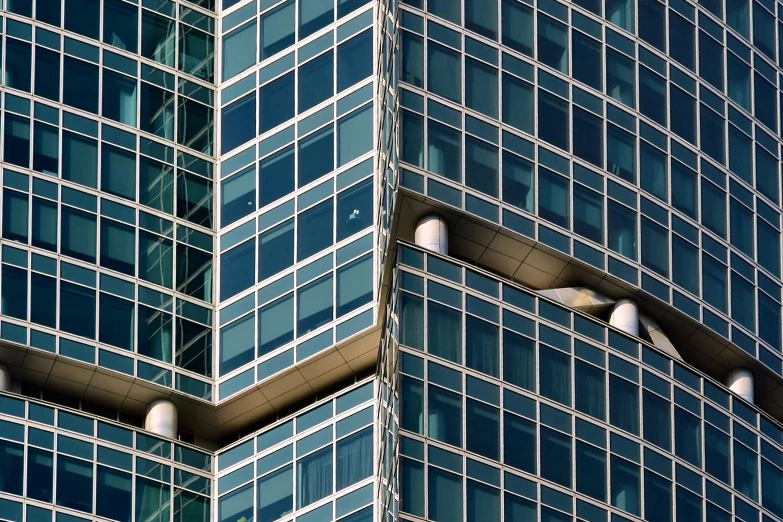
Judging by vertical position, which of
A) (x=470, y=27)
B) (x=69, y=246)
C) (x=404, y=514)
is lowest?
(x=404, y=514)

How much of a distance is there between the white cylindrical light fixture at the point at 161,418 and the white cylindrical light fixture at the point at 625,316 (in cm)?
1523

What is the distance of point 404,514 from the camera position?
263 feet

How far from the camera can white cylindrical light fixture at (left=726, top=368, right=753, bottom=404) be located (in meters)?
95.1

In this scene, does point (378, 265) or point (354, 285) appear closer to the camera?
point (378, 265)

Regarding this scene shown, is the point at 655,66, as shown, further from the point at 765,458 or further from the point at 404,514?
the point at 404,514

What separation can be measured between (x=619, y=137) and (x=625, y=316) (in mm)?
6425

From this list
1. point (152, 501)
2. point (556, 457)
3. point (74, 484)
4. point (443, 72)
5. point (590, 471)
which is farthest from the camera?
point (443, 72)

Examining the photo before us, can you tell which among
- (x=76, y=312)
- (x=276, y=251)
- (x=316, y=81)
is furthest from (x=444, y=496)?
(x=316, y=81)

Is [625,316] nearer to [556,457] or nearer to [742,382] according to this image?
[742,382]

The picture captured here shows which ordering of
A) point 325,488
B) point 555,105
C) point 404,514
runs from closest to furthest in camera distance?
point 404,514, point 325,488, point 555,105

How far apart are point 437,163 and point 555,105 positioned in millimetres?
5925

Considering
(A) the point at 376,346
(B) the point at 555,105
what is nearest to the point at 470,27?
(B) the point at 555,105

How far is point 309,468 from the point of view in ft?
286

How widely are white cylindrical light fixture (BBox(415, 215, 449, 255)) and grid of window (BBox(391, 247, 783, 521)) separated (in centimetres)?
211
